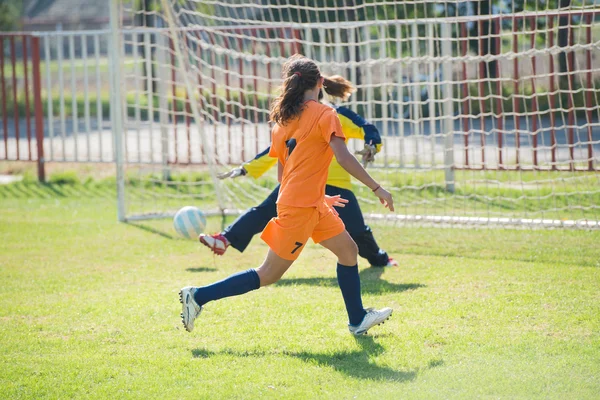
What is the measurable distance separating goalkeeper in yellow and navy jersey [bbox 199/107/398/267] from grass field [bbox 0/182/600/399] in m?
0.31

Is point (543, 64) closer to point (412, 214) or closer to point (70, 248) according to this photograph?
point (412, 214)

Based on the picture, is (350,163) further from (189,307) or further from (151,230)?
(151,230)

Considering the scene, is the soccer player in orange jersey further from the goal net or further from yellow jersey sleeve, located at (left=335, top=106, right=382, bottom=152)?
the goal net

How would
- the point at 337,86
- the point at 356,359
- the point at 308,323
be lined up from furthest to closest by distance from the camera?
the point at 337,86 < the point at 308,323 < the point at 356,359

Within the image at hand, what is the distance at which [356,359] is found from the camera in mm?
4789

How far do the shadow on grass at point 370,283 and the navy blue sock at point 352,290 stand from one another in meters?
1.20

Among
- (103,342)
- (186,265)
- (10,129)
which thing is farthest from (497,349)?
(10,129)

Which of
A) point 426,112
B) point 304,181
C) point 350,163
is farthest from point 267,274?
point 426,112

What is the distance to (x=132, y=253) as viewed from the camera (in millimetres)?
8141

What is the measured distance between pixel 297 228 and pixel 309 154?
468mm

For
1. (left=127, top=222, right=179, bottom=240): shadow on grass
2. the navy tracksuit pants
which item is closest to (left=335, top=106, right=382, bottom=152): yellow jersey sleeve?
the navy tracksuit pants

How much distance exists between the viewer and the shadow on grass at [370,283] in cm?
649

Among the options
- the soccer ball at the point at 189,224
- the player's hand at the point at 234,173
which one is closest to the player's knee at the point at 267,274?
the player's hand at the point at 234,173

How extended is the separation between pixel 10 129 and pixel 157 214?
13.4m
